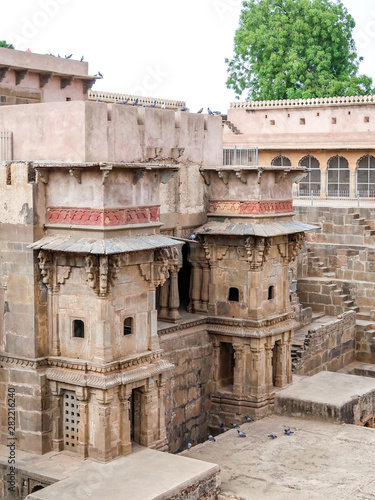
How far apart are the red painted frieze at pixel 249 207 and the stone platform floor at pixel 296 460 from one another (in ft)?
13.0

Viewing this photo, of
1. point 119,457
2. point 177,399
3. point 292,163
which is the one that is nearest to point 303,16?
point 292,163

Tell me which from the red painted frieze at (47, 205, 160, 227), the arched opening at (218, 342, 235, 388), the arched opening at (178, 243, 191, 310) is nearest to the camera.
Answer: the red painted frieze at (47, 205, 160, 227)

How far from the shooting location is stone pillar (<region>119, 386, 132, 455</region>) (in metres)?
13.3

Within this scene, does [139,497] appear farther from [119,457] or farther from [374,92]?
[374,92]

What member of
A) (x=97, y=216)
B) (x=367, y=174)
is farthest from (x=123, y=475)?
(x=367, y=174)

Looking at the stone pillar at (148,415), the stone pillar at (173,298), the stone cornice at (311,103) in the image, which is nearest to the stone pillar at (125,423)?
the stone pillar at (148,415)

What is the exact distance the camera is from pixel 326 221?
24.9 meters

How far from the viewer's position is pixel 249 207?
16672 mm

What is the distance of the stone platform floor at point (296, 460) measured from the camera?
1301 centimetres

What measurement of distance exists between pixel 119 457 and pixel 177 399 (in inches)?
123

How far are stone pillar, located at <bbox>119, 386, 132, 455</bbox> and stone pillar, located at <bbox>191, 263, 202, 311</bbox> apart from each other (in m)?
4.27

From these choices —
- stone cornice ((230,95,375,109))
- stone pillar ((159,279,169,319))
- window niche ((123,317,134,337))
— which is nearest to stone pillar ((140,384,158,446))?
window niche ((123,317,134,337))

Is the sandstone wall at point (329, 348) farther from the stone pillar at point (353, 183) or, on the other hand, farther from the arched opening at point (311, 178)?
the arched opening at point (311, 178)

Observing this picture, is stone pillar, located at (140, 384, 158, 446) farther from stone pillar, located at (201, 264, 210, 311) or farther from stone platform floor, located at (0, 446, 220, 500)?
stone pillar, located at (201, 264, 210, 311)
